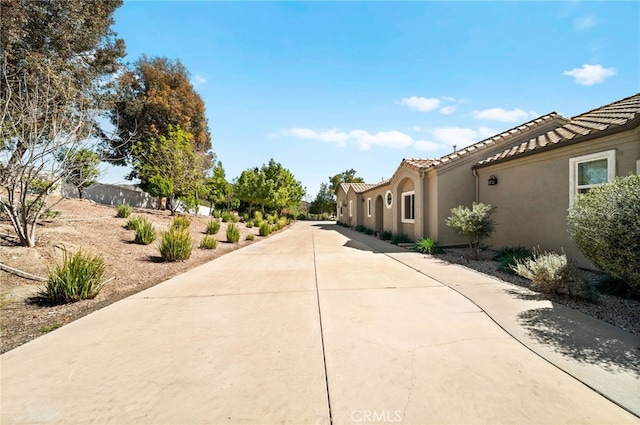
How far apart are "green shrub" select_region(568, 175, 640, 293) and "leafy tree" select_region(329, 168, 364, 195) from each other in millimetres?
46151

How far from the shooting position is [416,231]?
1237cm

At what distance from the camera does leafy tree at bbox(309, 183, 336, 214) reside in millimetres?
51569

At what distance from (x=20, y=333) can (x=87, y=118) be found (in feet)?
19.5

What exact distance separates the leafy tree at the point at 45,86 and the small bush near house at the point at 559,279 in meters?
10.4

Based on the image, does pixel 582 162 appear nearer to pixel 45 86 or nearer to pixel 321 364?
pixel 321 364

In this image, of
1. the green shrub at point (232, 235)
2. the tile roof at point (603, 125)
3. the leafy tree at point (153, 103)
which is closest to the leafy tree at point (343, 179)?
the leafy tree at point (153, 103)

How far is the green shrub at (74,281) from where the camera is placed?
14.9ft

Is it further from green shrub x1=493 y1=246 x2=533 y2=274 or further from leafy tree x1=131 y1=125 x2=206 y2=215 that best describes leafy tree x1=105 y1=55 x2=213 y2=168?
green shrub x1=493 y1=246 x2=533 y2=274

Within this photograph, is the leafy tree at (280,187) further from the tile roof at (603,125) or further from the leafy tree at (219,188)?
the tile roof at (603,125)

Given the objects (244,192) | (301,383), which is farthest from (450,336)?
(244,192)

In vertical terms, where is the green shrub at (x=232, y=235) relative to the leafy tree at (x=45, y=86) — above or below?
below

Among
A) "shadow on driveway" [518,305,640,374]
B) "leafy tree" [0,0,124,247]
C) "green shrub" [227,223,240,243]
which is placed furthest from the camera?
"green shrub" [227,223,240,243]

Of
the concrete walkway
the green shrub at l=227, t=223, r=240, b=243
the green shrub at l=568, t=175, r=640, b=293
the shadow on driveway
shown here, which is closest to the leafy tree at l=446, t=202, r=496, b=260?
the concrete walkway

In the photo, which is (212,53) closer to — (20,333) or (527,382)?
(20,333)
